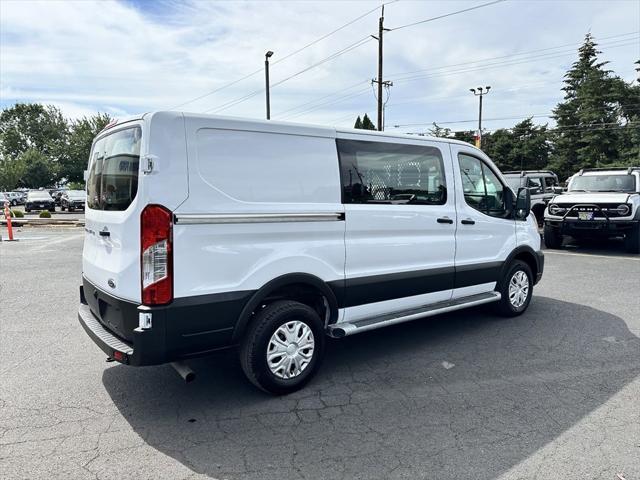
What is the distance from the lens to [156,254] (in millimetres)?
3139

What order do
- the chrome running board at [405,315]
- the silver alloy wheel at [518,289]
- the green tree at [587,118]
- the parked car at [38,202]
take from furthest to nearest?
the green tree at [587,118] → the parked car at [38,202] → the silver alloy wheel at [518,289] → the chrome running board at [405,315]

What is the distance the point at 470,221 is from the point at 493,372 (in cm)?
169

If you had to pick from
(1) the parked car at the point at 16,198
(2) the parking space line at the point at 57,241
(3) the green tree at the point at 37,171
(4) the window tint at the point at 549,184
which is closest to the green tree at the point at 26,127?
(3) the green tree at the point at 37,171

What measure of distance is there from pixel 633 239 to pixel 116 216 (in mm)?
11244

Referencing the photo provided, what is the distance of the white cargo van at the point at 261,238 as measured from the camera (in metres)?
3.18

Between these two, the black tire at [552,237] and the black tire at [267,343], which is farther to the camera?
the black tire at [552,237]

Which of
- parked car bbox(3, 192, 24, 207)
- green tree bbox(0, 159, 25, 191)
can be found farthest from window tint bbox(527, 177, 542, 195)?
green tree bbox(0, 159, 25, 191)

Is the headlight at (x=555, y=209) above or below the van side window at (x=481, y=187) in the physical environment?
below

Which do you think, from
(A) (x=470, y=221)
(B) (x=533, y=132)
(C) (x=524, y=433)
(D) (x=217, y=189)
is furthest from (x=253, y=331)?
(B) (x=533, y=132)

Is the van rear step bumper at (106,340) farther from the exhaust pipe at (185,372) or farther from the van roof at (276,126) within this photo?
the van roof at (276,126)

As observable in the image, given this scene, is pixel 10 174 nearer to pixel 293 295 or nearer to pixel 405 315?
pixel 293 295

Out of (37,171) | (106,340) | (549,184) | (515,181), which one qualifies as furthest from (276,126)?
(37,171)

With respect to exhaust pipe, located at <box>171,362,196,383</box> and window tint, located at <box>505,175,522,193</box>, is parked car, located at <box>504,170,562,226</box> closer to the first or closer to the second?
window tint, located at <box>505,175,522,193</box>

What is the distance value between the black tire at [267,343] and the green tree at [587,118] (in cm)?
5013
